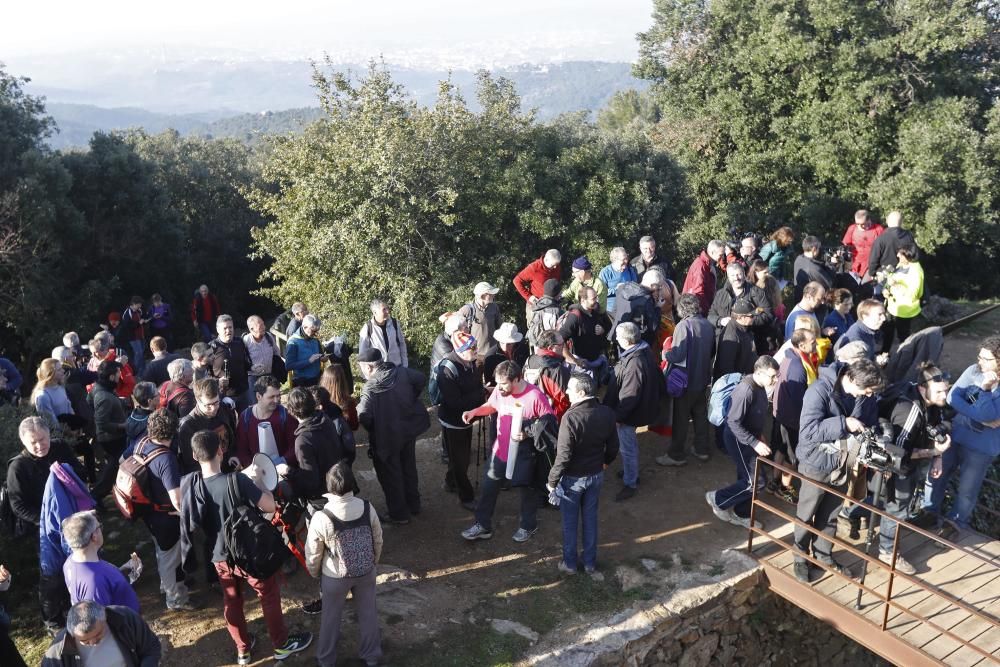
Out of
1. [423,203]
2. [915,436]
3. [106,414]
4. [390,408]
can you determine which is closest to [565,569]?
[390,408]

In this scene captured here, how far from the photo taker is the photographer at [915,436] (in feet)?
20.6

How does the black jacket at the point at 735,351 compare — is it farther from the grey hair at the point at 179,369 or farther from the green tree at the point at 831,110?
the green tree at the point at 831,110

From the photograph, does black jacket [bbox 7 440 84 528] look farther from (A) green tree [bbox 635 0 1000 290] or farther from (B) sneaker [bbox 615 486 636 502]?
(A) green tree [bbox 635 0 1000 290]

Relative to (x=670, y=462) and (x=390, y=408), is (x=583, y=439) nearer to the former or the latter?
(x=390, y=408)

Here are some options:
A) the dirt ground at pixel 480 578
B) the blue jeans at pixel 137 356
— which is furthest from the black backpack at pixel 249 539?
the blue jeans at pixel 137 356

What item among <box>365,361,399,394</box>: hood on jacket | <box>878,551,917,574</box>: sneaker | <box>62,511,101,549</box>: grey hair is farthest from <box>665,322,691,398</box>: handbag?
<box>62,511,101,549</box>: grey hair

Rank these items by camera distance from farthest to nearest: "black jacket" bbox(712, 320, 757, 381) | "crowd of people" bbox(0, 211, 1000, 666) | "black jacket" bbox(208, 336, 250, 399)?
"black jacket" bbox(208, 336, 250, 399)
"black jacket" bbox(712, 320, 757, 381)
"crowd of people" bbox(0, 211, 1000, 666)

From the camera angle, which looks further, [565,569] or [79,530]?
[565,569]

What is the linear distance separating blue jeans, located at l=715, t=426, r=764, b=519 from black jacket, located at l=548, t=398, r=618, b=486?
163cm

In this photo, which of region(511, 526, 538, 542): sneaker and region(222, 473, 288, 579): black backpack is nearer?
region(222, 473, 288, 579): black backpack

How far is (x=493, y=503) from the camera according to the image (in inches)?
281

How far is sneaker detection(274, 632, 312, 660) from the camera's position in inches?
222

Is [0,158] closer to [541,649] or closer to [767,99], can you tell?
[541,649]

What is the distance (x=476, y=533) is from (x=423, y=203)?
258 inches
